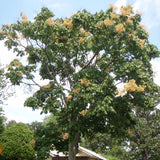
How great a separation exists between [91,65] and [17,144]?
664 cm

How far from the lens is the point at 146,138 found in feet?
73.5

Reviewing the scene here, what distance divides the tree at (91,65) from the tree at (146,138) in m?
10.4

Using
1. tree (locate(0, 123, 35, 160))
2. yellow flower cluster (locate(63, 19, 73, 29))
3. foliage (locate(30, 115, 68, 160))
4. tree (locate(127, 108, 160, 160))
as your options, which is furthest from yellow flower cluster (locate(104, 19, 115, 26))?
tree (locate(127, 108, 160, 160))

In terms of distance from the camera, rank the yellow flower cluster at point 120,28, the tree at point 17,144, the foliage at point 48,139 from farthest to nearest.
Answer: the foliage at point 48,139
the tree at point 17,144
the yellow flower cluster at point 120,28

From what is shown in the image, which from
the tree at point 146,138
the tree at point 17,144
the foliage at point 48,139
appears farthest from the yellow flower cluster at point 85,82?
the tree at point 146,138

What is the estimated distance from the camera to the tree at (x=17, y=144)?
13273 mm

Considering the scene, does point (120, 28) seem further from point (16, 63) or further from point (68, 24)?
point (16, 63)

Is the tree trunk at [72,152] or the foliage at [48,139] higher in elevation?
the foliage at [48,139]

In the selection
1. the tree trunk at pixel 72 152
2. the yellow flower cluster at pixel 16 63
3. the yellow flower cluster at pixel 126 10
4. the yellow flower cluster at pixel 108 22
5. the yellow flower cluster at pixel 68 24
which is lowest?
the tree trunk at pixel 72 152

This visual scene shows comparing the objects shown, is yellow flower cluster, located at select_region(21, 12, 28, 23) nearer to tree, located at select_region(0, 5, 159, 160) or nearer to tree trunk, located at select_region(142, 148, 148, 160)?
tree, located at select_region(0, 5, 159, 160)

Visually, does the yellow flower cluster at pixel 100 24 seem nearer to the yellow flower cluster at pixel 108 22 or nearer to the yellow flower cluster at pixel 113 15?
the yellow flower cluster at pixel 108 22

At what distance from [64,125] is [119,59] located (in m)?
4.92

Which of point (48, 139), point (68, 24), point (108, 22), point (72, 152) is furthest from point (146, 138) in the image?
point (68, 24)

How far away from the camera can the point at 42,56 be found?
14.1 metres
